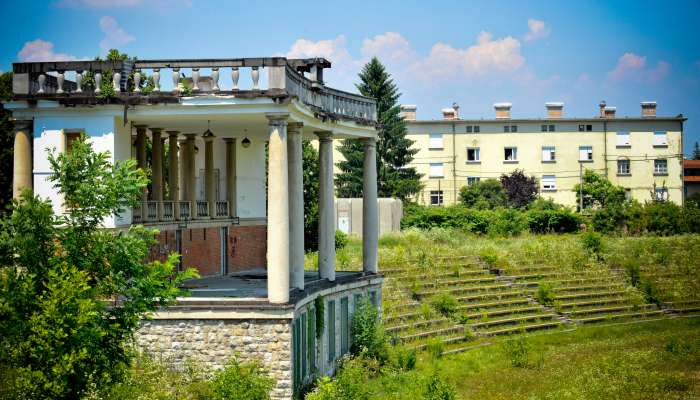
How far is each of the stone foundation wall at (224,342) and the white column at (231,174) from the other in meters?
10.5

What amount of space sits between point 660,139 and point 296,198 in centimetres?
5498

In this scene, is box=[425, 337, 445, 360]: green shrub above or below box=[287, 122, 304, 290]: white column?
below

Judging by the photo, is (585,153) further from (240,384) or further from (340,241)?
(240,384)

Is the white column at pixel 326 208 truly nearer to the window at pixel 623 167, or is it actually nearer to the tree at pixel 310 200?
the tree at pixel 310 200

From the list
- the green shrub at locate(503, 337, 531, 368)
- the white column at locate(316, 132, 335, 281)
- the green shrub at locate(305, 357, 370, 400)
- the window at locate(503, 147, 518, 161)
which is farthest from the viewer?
the window at locate(503, 147, 518, 161)

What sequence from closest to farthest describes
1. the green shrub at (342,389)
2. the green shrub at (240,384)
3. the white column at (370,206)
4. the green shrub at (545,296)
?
the green shrub at (240,384) → the green shrub at (342,389) → the white column at (370,206) → the green shrub at (545,296)

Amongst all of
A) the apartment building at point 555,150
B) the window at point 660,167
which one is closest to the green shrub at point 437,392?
the apartment building at point 555,150

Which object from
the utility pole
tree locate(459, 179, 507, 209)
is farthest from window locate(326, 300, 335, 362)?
the utility pole

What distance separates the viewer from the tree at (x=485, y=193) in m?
64.9

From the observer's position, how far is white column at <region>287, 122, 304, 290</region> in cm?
2277

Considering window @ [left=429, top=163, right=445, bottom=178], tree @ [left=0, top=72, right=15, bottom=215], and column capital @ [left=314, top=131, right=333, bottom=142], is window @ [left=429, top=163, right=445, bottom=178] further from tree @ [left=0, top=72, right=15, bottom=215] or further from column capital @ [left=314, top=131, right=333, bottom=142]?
column capital @ [left=314, top=131, right=333, bottom=142]

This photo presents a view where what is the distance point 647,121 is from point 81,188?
62.2 m

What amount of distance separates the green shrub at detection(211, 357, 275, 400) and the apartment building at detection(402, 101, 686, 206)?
171ft

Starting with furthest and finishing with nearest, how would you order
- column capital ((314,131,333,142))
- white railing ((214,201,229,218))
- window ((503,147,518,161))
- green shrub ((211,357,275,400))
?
window ((503,147,518,161)), white railing ((214,201,229,218)), column capital ((314,131,333,142)), green shrub ((211,357,275,400))
